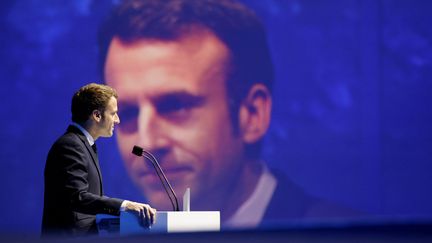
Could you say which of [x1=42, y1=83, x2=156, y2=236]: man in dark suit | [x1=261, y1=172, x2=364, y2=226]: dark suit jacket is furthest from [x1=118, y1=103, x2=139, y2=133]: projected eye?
[x1=42, y1=83, x2=156, y2=236]: man in dark suit

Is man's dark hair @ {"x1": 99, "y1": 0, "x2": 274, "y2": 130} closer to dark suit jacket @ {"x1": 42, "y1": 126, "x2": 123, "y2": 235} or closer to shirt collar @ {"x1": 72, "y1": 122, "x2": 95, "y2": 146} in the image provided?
shirt collar @ {"x1": 72, "y1": 122, "x2": 95, "y2": 146}

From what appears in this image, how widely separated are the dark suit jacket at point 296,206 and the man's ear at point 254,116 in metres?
0.34

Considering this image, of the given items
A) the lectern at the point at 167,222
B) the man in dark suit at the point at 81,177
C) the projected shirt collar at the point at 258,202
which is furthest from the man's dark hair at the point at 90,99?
the projected shirt collar at the point at 258,202

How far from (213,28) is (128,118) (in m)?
0.96

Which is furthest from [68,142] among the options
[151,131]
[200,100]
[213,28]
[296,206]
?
[296,206]

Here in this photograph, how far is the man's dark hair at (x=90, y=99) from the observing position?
96.3 inches

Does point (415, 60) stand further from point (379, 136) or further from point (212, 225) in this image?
point (212, 225)

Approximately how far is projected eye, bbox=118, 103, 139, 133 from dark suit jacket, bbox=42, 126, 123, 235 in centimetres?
285

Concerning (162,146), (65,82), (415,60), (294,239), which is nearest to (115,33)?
(65,82)

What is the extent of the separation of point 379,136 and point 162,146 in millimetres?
1789

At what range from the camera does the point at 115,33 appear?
5.27 meters

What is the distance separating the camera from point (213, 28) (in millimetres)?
5410

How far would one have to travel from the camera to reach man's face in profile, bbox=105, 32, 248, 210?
5258mm

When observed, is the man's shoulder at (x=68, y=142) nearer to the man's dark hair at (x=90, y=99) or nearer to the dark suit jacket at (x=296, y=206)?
the man's dark hair at (x=90, y=99)
